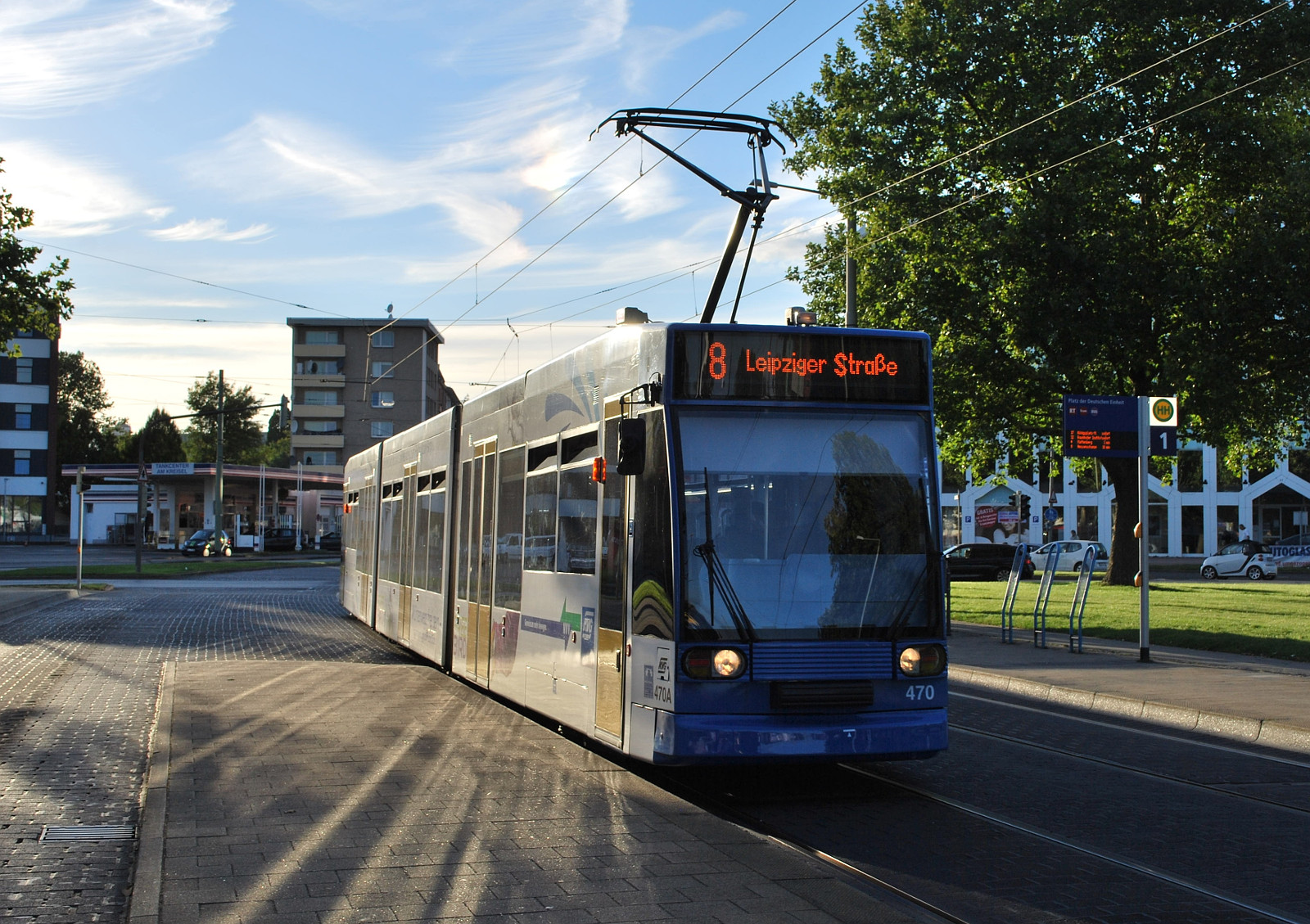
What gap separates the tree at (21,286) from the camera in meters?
26.1

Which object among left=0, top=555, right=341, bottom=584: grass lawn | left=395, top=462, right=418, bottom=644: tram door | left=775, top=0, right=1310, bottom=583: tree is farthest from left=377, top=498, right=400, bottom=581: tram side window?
left=0, top=555, right=341, bottom=584: grass lawn

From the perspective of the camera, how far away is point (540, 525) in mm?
10109

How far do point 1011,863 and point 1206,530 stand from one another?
225 feet

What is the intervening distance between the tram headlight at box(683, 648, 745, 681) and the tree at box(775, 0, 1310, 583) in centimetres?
2180

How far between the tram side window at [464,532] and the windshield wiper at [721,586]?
5754 millimetres

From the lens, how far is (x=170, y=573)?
144 feet

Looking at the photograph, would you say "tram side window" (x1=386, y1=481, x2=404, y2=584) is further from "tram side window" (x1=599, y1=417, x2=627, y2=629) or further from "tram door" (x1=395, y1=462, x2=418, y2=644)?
"tram side window" (x1=599, y1=417, x2=627, y2=629)

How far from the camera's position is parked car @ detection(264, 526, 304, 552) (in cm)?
7225

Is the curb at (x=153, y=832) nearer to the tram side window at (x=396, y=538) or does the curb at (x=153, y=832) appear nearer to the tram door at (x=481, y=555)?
the tram door at (x=481, y=555)

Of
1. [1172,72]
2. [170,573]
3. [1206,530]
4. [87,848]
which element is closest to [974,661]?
[87,848]

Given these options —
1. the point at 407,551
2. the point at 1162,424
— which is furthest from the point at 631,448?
the point at 1162,424

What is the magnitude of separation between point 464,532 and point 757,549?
614 cm

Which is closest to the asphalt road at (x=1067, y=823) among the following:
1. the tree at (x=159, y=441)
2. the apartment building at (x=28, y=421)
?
the apartment building at (x=28, y=421)

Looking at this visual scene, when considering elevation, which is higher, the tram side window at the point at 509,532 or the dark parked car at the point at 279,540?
the tram side window at the point at 509,532
